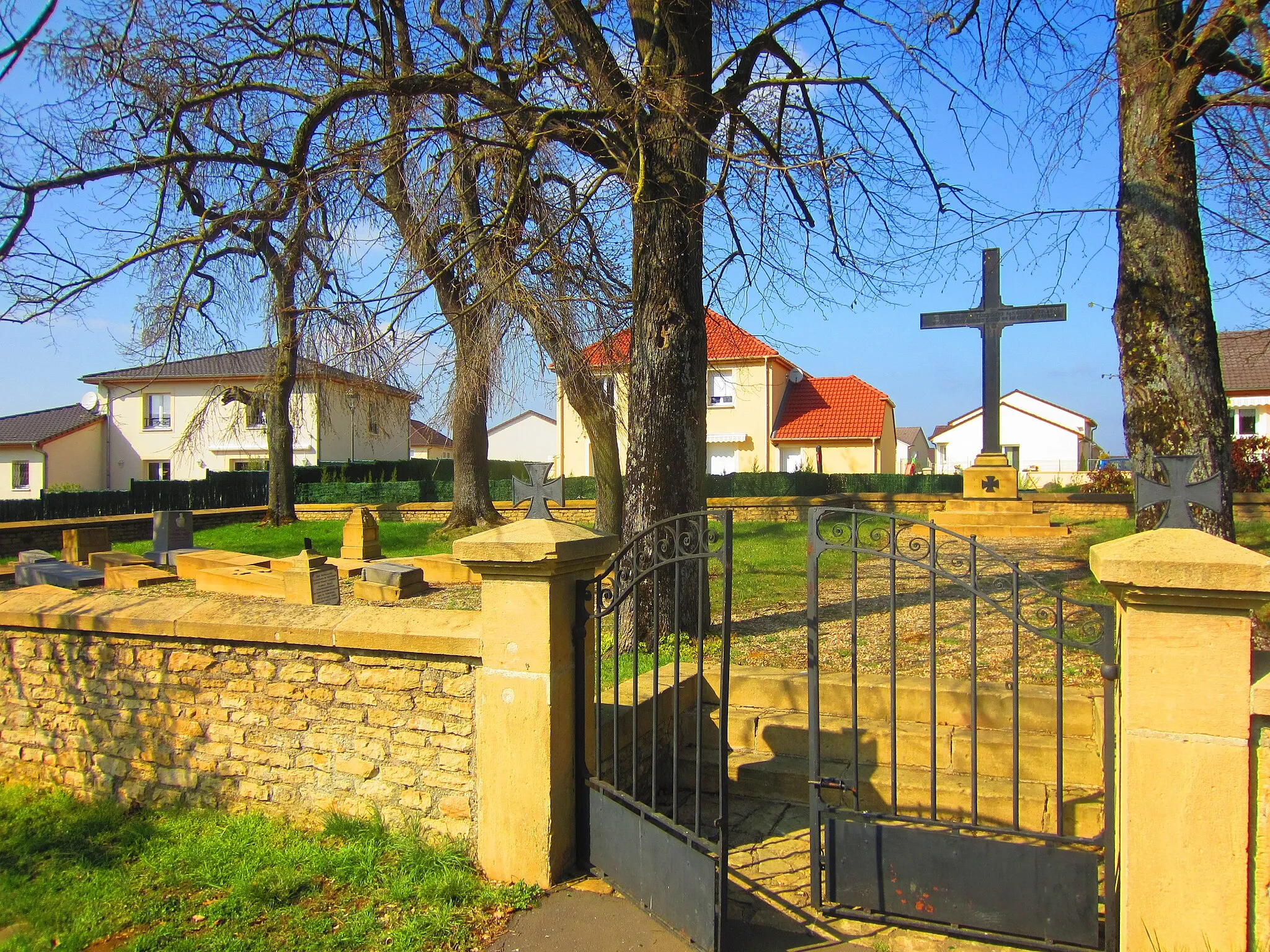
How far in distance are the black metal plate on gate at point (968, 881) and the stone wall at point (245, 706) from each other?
1906 millimetres

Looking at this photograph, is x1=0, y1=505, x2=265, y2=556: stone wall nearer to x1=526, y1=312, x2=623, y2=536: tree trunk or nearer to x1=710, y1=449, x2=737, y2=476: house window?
x1=526, y1=312, x2=623, y2=536: tree trunk

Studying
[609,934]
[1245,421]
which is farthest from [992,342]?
[1245,421]

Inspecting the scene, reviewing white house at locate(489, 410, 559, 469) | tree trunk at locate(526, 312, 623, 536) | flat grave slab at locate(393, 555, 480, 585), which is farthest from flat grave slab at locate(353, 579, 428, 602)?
white house at locate(489, 410, 559, 469)

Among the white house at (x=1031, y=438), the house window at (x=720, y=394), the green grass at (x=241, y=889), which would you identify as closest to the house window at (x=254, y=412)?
the green grass at (x=241, y=889)

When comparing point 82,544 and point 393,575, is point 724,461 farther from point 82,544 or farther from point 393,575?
point 393,575

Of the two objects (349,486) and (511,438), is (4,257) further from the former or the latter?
(511,438)

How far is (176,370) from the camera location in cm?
3528

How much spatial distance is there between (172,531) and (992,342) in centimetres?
1349

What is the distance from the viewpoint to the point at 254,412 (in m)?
18.8

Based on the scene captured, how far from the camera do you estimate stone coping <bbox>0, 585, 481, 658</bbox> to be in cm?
437

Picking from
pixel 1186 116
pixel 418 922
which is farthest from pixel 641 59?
pixel 418 922

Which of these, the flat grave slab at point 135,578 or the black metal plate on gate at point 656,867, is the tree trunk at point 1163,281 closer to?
the black metal plate on gate at point 656,867

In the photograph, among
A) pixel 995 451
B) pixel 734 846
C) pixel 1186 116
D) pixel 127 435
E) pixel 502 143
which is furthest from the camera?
pixel 127 435

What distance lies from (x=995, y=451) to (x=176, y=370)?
108 feet
